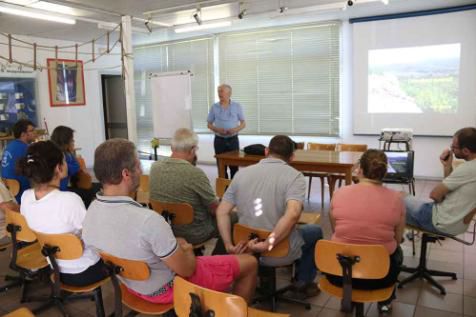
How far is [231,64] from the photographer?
805cm

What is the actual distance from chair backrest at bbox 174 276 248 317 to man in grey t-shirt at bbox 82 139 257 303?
5.3 inches

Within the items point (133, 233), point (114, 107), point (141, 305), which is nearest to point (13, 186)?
point (141, 305)

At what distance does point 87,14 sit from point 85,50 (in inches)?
100

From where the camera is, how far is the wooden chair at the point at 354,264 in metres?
1.92

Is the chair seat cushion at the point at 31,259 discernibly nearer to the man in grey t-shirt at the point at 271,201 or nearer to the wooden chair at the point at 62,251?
the wooden chair at the point at 62,251

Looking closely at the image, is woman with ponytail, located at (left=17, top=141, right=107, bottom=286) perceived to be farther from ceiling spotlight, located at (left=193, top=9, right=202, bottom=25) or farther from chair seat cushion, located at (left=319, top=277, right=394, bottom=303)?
ceiling spotlight, located at (left=193, top=9, right=202, bottom=25)

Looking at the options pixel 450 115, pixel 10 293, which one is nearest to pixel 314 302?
pixel 10 293

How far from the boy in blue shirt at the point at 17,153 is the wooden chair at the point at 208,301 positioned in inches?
99.5

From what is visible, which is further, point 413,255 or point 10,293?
point 413,255

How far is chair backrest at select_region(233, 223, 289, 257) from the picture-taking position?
7.50 feet

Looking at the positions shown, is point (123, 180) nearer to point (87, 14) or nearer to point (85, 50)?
point (87, 14)

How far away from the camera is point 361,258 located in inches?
76.5

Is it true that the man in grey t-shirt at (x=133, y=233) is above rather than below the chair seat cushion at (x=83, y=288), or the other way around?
above

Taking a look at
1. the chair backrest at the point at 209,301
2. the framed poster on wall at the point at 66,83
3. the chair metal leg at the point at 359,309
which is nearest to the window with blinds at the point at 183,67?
the framed poster on wall at the point at 66,83
